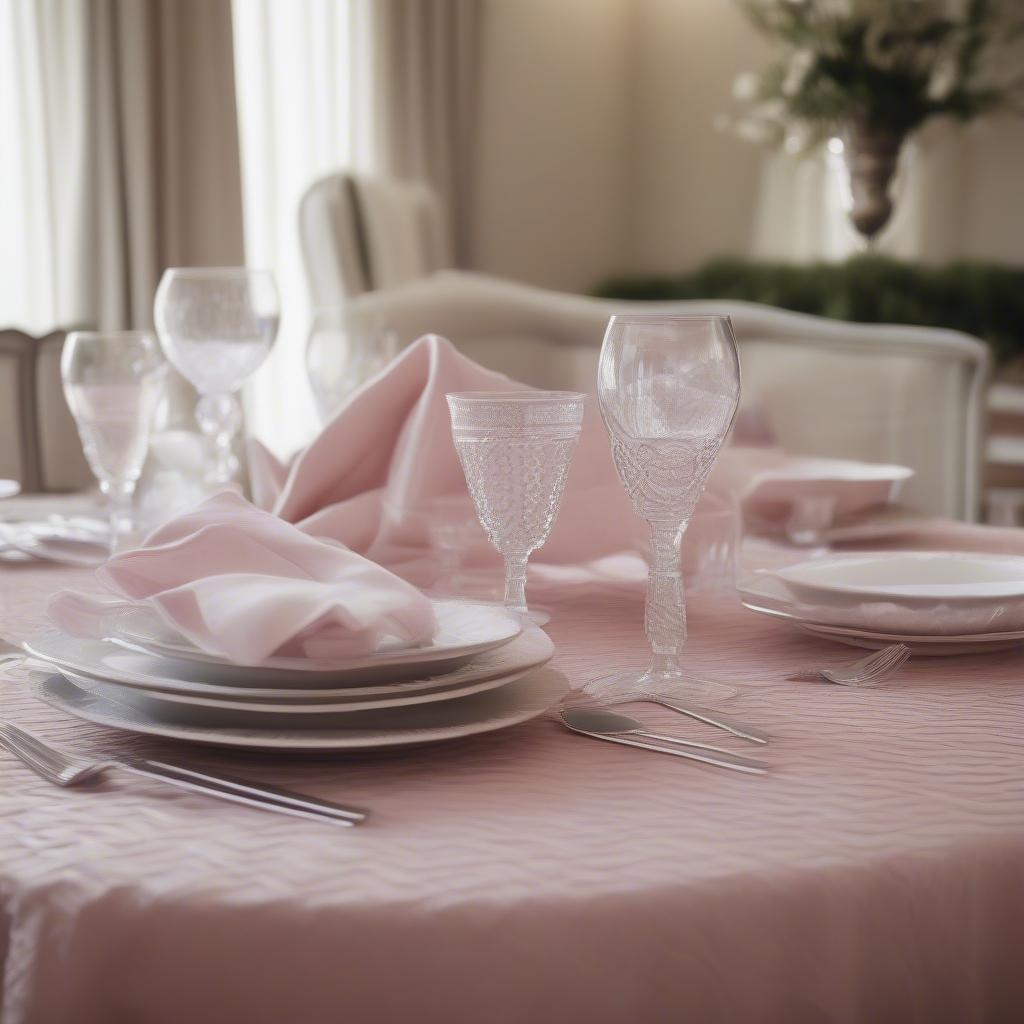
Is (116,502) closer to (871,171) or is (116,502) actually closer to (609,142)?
(871,171)

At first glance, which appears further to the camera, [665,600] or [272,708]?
[665,600]

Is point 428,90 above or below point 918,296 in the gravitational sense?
above

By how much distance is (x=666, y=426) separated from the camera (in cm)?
74

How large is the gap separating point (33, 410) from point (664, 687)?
1.73 m

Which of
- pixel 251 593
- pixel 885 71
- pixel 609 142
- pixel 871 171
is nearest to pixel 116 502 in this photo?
pixel 251 593

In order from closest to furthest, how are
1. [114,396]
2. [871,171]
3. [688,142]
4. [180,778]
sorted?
[180,778], [114,396], [871,171], [688,142]

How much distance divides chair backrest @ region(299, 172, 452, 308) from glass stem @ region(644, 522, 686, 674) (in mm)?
3416

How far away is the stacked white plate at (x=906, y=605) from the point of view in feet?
2.71

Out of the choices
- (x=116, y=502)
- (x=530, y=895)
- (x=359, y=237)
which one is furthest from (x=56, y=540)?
(x=359, y=237)

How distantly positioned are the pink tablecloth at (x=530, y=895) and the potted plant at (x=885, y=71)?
4.13 meters

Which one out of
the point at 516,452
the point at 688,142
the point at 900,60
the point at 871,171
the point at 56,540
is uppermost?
the point at 900,60

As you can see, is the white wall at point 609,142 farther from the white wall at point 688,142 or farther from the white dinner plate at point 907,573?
the white dinner plate at point 907,573

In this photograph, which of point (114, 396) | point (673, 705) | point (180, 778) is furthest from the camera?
point (114, 396)

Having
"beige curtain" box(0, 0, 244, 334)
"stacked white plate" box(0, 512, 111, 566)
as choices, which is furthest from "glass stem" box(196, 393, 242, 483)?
"beige curtain" box(0, 0, 244, 334)
